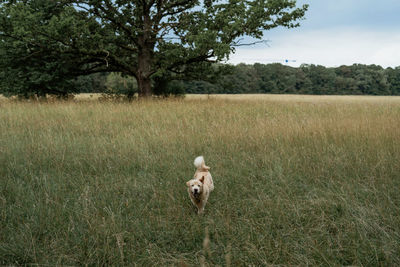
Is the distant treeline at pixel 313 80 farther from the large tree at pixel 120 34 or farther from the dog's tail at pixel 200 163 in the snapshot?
the dog's tail at pixel 200 163

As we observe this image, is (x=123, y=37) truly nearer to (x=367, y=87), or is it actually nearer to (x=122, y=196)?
(x=122, y=196)

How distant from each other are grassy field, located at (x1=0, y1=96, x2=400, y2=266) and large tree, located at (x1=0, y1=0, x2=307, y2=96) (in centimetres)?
782

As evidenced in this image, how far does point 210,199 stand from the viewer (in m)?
3.87

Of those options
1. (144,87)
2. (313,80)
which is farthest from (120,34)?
(313,80)

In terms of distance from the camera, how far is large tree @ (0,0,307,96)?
43.6 ft

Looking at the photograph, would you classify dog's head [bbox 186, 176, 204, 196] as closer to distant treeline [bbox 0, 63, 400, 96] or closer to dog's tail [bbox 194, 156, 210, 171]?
dog's tail [bbox 194, 156, 210, 171]

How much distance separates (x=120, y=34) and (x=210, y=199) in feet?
49.4

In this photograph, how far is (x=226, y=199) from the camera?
373cm

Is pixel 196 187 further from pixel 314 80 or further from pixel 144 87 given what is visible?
pixel 314 80

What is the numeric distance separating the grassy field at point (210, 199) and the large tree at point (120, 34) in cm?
782

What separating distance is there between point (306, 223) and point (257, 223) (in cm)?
58

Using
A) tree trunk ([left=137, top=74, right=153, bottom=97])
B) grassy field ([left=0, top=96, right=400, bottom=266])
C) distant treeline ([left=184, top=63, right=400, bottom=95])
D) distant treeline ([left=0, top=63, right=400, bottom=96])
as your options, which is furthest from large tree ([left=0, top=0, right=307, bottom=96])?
distant treeline ([left=184, top=63, right=400, bottom=95])

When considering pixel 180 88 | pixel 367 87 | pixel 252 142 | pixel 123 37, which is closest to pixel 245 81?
pixel 367 87

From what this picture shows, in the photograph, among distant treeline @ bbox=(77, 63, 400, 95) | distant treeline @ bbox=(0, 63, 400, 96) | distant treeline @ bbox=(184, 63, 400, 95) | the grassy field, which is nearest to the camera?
the grassy field
